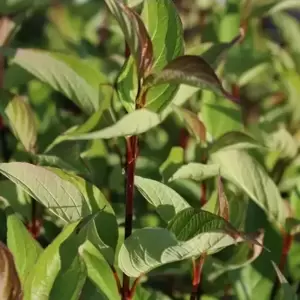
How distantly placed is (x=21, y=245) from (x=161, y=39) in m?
0.23

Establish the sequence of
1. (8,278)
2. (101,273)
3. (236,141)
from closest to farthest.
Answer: (8,278) → (101,273) → (236,141)

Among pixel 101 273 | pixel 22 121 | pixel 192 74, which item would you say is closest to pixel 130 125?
pixel 192 74

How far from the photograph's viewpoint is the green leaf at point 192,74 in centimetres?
52

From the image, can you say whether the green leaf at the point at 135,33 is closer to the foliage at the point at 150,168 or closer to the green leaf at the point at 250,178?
the foliage at the point at 150,168

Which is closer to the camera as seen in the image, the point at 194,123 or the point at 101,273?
the point at 101,273

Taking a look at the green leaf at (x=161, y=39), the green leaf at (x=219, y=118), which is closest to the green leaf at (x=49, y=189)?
the green leaf at (x=161, y=39)

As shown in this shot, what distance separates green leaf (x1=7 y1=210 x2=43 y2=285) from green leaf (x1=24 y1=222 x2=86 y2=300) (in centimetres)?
4

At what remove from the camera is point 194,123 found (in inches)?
29.2

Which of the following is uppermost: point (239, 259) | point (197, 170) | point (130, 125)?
point (130, 125)

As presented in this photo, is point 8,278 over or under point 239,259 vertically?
over

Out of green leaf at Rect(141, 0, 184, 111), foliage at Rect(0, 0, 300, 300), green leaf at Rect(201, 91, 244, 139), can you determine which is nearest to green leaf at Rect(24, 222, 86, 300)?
foliage at Rect(0, 0, 300, 300)

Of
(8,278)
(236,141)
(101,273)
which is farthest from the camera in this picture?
(236,141)

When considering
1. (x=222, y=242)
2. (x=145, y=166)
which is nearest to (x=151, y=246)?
(x=222, y=242)

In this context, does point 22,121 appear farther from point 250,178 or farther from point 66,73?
point 250,178
